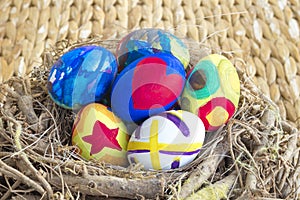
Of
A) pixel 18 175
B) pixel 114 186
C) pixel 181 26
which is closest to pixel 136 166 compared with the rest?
pixel 114 186

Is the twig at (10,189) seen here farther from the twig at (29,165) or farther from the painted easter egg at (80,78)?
the painted easter egg at (80,78)

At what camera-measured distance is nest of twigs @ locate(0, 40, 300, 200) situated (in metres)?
0.73

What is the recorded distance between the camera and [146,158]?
0.77 metres

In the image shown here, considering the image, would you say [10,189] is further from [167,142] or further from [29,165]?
[167,142]

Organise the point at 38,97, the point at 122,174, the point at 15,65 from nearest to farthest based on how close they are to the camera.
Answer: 1. the point at 122,174
2. the point at 38,97
3. the point at 15,65

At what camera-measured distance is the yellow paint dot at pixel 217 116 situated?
2.67 feet

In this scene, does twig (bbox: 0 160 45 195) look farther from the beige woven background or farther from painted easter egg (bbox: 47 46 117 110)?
the beige woven background

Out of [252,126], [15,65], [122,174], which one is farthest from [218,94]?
[15,65]

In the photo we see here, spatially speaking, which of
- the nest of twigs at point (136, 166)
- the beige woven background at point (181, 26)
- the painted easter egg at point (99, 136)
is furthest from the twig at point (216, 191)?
the beige woven background at point (181, 26)

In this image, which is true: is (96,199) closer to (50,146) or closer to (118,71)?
(50,146)

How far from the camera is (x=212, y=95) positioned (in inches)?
32.1

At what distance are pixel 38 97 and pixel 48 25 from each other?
429 millimetres

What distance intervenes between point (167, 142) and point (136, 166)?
50 mm

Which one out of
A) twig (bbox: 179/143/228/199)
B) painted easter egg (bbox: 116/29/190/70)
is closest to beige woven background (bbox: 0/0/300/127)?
painted easter egg (bbox: 116/29/190/70)
